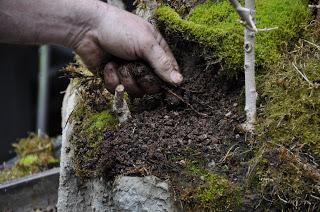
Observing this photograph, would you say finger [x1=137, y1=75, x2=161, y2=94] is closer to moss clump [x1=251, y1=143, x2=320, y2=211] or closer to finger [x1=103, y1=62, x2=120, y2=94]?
finger [x1=103, y1=62, x2=120, y2=94]

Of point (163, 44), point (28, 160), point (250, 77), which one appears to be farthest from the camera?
point (28, 160)

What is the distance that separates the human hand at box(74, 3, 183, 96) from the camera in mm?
1759

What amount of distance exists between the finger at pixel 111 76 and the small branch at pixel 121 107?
0.08 metres

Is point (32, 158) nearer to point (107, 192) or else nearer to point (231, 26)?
point (107, 192)

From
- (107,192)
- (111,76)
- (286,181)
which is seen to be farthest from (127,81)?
(286,181)

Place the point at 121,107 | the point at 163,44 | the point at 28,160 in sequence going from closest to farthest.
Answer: the point at 121,107 → the point at 163,44 → the point at 28,160

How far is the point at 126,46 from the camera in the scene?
5.79ft

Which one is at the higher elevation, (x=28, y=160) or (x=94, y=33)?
(x=94, y=33)

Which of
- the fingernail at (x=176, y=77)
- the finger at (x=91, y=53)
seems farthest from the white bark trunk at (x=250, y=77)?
the finger at (x=91, y=53)

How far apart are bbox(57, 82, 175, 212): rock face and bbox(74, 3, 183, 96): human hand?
0.77ft

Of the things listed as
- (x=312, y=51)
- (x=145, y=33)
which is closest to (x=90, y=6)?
(x=145, y=33)

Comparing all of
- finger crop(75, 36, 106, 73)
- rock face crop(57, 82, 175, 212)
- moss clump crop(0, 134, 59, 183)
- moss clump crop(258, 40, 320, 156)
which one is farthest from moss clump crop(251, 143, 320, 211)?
moss clump crop(0, 134, 59, 183)

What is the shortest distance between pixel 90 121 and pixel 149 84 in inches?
8.2

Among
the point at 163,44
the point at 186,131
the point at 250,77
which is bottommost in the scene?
the point at 186,131
